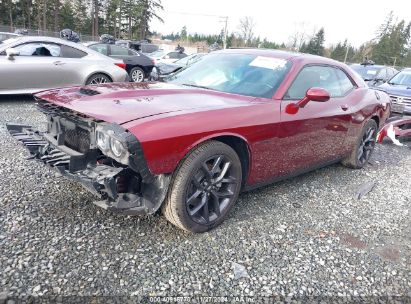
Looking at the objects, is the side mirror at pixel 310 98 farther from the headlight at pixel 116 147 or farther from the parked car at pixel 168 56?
the parked car at pixel 168 56

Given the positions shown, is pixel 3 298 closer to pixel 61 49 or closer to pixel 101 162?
pixel 101 162

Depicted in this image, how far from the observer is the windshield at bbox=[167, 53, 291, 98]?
344 centimetres

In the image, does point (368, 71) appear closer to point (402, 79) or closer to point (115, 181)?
point (402, 79)

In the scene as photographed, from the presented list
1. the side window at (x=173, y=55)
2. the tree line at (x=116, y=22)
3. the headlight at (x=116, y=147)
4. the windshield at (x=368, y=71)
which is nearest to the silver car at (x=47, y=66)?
the headlight at (x=116, y=147)

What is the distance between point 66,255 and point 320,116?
2830 mm

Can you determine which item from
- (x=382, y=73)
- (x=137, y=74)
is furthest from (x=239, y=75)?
(x=382, y=73)

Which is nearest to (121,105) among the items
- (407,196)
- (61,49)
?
(407,196)

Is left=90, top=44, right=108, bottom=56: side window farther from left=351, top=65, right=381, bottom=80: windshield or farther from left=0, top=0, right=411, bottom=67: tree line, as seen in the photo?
left=0, top=0, right=411, bottom=67: tree line

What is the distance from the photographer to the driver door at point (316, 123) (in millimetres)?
3467

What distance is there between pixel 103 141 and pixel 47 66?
575 centimetres

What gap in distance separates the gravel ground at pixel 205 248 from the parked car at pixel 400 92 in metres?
5.23

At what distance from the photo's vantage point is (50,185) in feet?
11.5

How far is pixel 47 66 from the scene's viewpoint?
286 inches

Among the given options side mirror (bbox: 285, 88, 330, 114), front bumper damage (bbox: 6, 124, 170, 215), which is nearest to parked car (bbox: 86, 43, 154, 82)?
side mirror (bbox: 285, 88, 330, 114)
